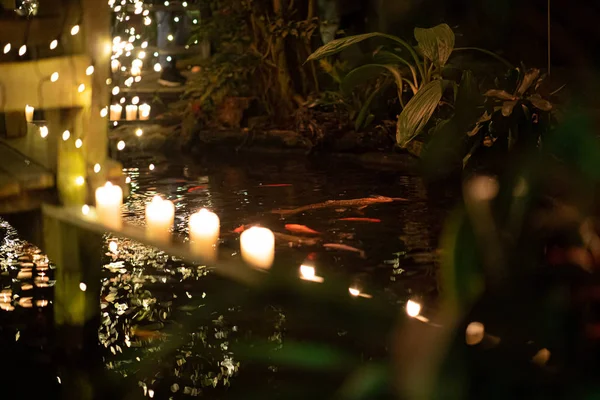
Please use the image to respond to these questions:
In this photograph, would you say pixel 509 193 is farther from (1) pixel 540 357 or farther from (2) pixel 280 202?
(2) pixel 280 202

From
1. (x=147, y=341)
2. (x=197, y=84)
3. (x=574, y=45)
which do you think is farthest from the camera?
(x=197, y=84)

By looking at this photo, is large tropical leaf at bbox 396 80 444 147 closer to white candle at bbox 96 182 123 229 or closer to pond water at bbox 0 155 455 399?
pond water at bbox 0 155 455 399

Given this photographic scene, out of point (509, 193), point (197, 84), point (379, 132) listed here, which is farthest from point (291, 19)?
point (509, 193)

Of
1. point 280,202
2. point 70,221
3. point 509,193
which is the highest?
point 509,193

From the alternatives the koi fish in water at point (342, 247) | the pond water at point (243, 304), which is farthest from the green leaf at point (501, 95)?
the koi fish in water at point (342, 247)

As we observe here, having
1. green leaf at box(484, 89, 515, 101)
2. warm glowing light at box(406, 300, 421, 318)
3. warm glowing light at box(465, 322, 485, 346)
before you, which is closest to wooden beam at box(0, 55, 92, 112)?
warm glowing light at box(406, 300, 421, 318)

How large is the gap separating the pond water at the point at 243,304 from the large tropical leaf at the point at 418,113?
2.01ft

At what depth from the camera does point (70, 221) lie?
3031 millimetres

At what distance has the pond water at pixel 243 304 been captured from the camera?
2.81m

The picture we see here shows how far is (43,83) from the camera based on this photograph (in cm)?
298

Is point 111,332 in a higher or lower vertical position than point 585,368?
lower

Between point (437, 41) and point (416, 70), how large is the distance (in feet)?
4.14

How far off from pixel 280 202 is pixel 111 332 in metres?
3.07

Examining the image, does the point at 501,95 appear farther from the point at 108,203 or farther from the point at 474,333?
the point at 474,333
